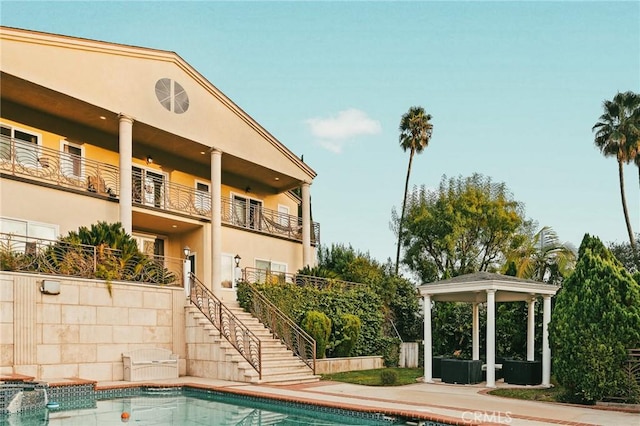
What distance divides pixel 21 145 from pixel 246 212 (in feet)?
33.1

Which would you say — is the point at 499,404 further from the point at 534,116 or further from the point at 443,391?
the point at 534,116

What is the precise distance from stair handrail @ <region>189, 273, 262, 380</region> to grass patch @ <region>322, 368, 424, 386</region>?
2.30m

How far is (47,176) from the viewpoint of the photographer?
18.5 meters

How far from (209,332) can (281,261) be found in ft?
30.7

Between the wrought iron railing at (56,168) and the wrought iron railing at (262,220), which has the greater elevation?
the wrought iron railing at (56,168)

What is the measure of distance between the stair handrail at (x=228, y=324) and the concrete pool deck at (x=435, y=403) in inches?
41.4

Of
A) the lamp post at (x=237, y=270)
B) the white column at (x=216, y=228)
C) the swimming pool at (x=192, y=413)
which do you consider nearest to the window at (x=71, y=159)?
the white column at (x=216, y=228)

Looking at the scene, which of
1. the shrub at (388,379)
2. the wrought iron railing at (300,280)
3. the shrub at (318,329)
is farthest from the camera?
the wrought iron railing at (300,280)

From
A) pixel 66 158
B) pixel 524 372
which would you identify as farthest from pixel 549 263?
pixel 66 158

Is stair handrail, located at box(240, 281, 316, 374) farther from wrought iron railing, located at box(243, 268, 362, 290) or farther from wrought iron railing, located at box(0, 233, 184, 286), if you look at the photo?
wrought iron railing, located at box(0, 233, 184, 286)

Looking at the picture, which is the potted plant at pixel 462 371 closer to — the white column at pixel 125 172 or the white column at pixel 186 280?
the white column at pixel 186 280

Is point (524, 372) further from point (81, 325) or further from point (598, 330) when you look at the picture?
point (81, 325)

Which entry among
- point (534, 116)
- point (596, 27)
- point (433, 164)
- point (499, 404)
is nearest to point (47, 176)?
point (499, 404)

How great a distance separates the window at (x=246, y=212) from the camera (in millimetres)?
25328
